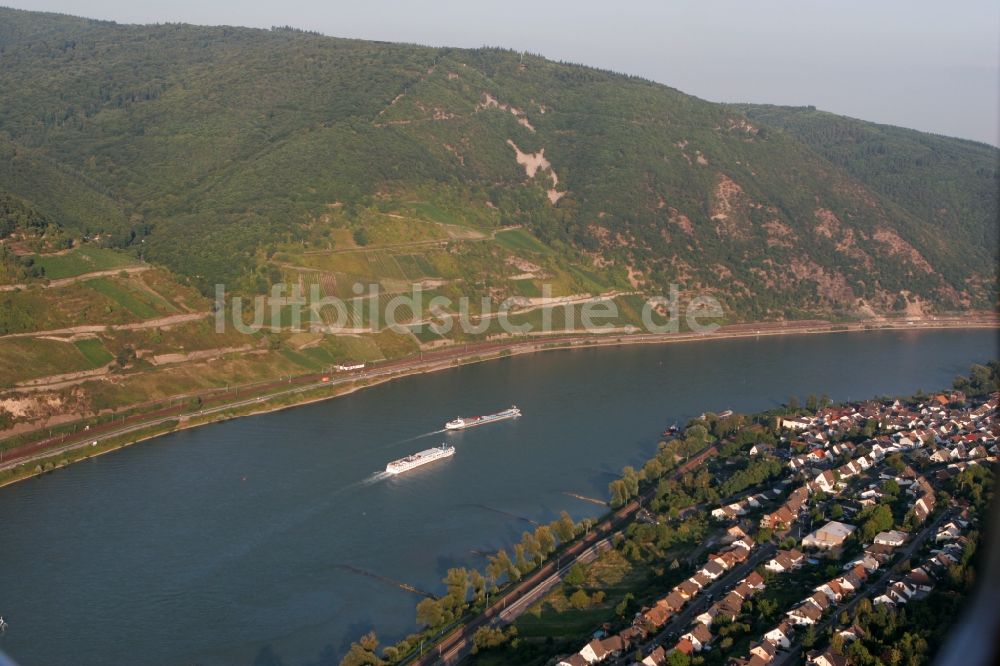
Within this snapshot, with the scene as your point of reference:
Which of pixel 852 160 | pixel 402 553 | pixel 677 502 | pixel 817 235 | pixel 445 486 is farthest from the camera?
pixel 852 160

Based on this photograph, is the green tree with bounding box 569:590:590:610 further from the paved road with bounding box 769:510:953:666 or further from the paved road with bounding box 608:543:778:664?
the paved road with bounding box 769:510:953:666

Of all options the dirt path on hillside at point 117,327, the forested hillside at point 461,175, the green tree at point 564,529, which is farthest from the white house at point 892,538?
the forested hillside at point 461,175

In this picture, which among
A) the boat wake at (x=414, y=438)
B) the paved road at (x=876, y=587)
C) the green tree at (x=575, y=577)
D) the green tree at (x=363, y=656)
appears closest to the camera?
the paved road at (x=876, y=587)

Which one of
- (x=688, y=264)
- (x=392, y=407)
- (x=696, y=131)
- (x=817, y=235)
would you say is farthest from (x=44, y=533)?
(x=696, y=131)

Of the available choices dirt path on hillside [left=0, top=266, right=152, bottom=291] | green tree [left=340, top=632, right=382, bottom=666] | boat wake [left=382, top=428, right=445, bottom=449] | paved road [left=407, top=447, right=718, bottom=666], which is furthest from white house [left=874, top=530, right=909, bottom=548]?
dirt path on hillside [left=0, top=266, right=152, bottom=291]

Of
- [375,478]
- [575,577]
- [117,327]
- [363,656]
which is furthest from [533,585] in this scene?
[117,327]

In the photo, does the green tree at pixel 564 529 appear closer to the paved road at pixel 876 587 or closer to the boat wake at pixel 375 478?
the boat wake at pixel 375 478

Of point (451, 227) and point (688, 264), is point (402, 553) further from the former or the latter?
point (688, 264)
